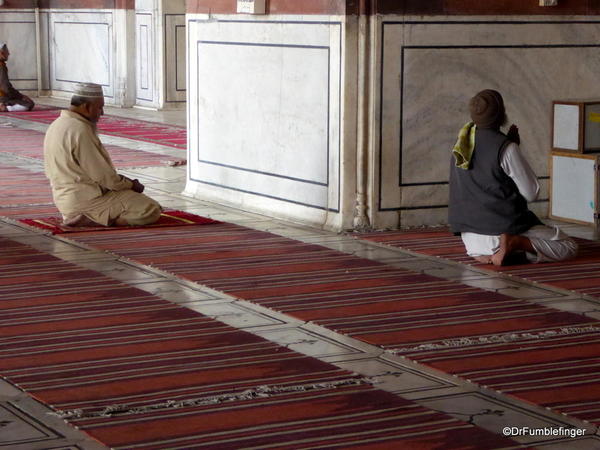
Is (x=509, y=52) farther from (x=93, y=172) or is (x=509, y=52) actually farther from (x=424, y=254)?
(x=93, y=172)

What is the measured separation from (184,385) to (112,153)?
693 centimetres

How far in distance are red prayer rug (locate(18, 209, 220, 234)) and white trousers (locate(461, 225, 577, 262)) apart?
1830mm

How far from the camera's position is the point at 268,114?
7277 mm

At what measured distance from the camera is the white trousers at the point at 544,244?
18.9ft

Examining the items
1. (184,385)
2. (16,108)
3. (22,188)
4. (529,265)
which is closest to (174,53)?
(16,108)

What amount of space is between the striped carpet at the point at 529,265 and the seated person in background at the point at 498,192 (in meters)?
0.08

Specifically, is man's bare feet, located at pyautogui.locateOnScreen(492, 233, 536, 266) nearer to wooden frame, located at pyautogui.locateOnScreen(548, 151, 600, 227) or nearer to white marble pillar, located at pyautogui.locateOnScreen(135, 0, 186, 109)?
wooden frame, located at pyautogui.locateOnScreen(548, 151, 600, 227)

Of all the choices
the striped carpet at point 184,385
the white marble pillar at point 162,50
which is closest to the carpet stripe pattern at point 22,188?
the striped carpet at point 184,385

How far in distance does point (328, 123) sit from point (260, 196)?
0.85 metres

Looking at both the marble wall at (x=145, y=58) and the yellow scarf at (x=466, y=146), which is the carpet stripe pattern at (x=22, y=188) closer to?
the yellow scarf at (x=466, y=146)

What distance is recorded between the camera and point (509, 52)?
698 centimetres

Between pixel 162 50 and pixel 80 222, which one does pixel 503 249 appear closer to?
pixel 80 222

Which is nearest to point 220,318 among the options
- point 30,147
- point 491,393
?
point 491,393

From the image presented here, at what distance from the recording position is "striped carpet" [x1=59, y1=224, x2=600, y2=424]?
391cm
